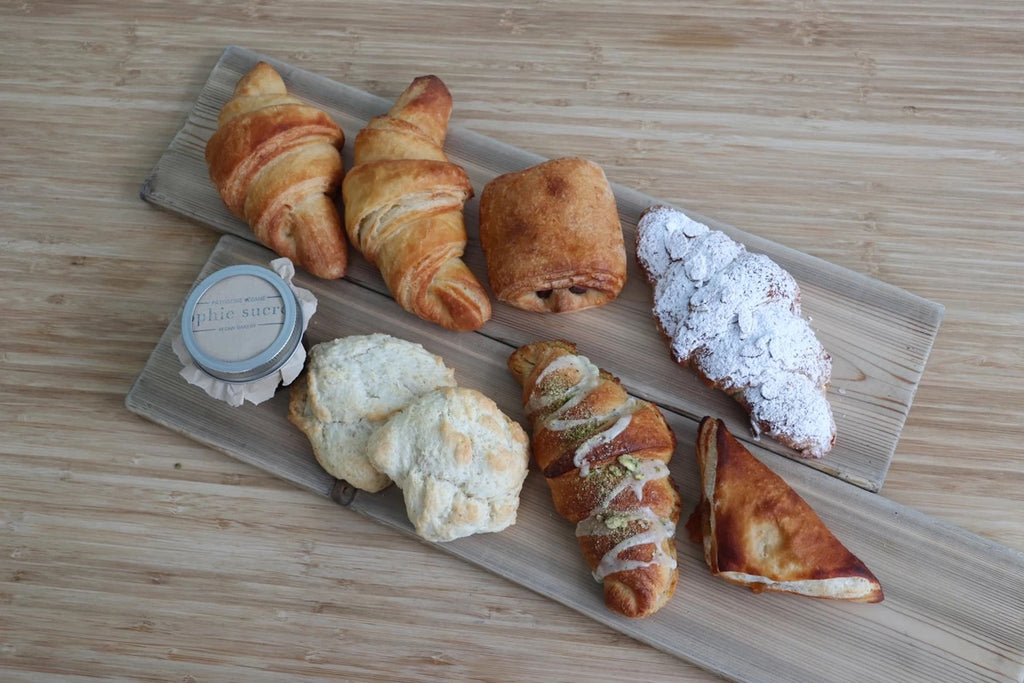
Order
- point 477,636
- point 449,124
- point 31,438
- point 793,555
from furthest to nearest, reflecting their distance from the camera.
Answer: point 449,124
point 31,438
point 477,636
point 793,555

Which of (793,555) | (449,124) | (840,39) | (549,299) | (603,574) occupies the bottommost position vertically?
(603,574)

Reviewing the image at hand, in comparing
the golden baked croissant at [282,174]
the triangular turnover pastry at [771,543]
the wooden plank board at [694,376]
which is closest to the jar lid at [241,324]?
the golden baked croissant at [282,174]

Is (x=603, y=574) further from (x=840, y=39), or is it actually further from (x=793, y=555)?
(x=840, y=39)

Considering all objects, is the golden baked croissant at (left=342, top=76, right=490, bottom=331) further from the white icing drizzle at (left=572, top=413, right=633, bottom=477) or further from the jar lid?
the white icing drizzle at (left=572, top=413, right=633, bottom=477)

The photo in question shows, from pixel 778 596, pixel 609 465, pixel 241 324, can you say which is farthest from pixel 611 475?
pixel 241 324

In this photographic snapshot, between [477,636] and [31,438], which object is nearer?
[477,636]

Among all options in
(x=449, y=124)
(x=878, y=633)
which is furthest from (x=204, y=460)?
(x=878, y=633)

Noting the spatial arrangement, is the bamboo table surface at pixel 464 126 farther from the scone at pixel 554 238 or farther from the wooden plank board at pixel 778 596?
the scone at pixel 554 238
